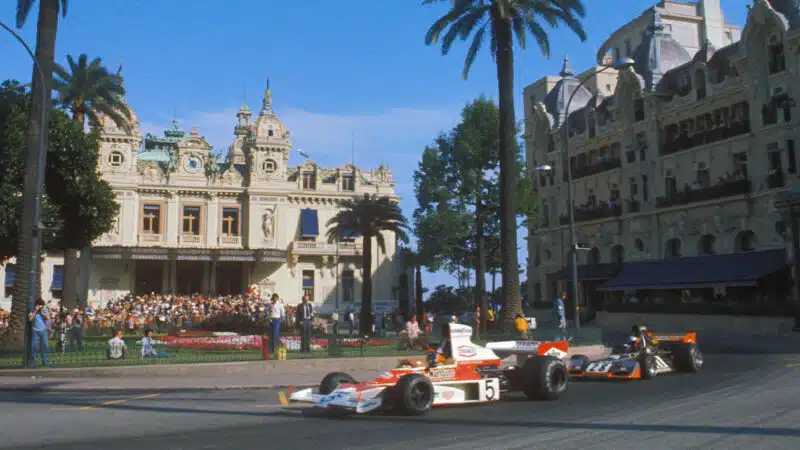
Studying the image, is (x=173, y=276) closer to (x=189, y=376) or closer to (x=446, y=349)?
(x=189, y=376)

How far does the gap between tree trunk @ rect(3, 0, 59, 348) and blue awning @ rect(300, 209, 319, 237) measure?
103ft

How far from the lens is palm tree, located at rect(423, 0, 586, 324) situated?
27.0 meters

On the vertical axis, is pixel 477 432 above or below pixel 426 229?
below

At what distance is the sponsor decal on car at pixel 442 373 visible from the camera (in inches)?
470

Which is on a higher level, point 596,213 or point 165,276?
point 596,213

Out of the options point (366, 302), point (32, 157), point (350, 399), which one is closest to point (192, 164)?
point (366, 302)

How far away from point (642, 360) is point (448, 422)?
6.95m

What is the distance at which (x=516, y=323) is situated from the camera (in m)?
24.3

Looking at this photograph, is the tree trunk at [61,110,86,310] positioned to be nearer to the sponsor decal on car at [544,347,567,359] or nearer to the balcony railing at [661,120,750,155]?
the sponsor decal on car at [544,347,567,359]

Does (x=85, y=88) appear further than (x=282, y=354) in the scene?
Yes

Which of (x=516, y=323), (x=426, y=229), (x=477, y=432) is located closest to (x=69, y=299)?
(x=516, y=323)

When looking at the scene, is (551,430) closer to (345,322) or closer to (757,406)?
(757,406)

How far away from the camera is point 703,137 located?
37969 mm

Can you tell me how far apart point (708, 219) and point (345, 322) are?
27.8m
